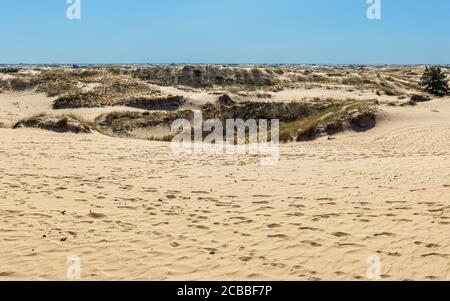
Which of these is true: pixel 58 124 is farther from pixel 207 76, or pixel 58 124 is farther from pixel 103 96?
pixel 207 76

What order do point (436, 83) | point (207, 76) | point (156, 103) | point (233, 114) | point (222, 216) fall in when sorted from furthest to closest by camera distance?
point (207, 76) → point (436, 83) → point (156, 103) → point (233, 114) → point (222, 216)

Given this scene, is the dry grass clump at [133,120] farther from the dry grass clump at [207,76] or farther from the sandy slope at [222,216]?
the dry grass clump at [207,76]

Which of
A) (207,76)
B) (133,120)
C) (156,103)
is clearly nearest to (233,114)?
(133,120)

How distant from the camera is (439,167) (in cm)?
1415

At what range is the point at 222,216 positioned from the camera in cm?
970

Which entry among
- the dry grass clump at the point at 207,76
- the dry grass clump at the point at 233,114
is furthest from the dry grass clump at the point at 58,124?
the dry grass clump at the point at 207,76

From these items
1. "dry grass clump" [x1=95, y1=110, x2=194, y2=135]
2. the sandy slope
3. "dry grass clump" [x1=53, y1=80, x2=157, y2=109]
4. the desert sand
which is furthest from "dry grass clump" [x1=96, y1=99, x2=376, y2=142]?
the sandy slope

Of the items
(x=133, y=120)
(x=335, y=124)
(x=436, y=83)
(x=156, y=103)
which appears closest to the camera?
(x=335, y=124)

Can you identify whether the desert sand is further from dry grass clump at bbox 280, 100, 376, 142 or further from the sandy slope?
dry grass clump at bbox 280, 100, 376, 142

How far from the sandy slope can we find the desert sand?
29 millimetres

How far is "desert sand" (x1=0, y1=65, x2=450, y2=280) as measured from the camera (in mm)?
6996

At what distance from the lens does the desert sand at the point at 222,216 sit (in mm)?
6996

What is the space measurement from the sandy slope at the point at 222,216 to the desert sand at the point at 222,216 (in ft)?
0.10
